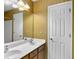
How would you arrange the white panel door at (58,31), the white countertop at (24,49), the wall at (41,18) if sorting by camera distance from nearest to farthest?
the white countertop at (24,49) → the white panel door at (58,31) → the wall at (41,18)

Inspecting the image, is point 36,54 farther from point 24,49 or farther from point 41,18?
point 41,18

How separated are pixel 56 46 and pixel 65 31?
49 cm

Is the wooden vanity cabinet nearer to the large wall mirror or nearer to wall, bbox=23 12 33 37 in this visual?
the large wall mirror

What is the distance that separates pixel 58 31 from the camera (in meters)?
3.07

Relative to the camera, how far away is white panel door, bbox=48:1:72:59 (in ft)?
9.43

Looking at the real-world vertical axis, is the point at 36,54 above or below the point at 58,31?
below

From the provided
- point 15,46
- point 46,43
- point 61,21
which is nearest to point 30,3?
point 61,21

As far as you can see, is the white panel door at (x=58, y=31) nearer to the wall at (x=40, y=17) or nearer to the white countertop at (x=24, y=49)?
the wall at (x=40, y=17)

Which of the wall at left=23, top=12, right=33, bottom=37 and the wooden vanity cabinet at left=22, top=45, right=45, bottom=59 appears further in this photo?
the wall at left=23, top=12, right=33, bottom=37

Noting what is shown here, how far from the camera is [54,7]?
3.14 m

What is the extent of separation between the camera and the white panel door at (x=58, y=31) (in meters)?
2.87

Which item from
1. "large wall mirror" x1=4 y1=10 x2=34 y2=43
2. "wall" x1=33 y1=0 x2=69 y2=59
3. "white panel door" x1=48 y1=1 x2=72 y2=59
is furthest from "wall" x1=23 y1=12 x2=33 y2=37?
"white panel door" x1=48 y1=1 x2=72 y2=59

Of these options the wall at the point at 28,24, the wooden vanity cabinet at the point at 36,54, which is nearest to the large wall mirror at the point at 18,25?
the wall at the point at 28,24

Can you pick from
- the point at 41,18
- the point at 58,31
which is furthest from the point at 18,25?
the point at 58,31
